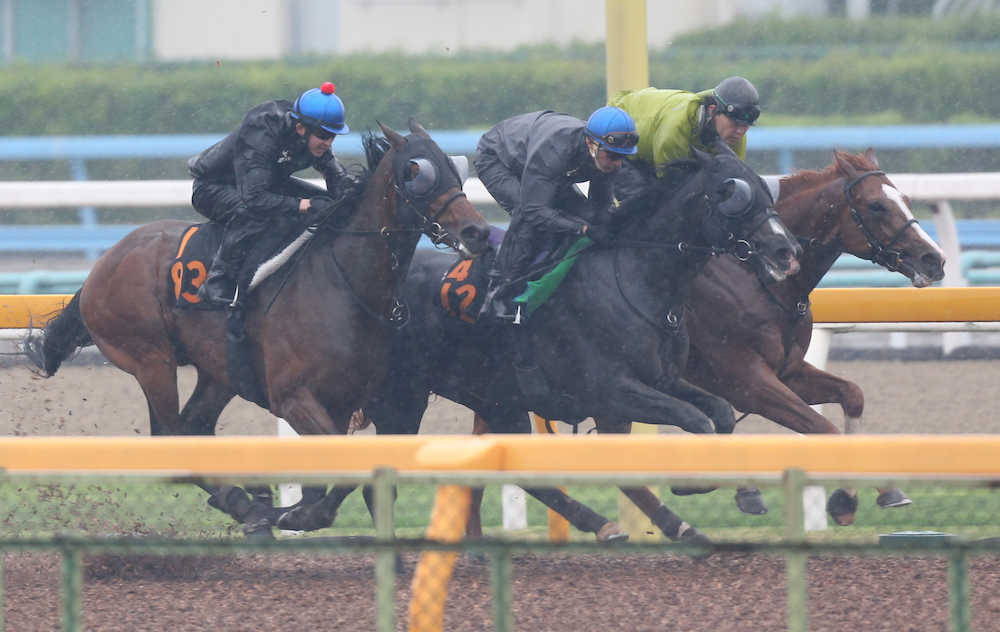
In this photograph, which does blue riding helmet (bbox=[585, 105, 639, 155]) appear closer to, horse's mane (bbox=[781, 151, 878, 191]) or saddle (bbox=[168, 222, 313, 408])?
horse's mane (bbox=[781, 151, 878, 191])

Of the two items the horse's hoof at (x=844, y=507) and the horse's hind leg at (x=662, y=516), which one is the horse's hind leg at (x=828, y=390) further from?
the horse's hind leg at (x=662, y=516)

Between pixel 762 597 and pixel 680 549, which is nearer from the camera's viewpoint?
pixel 680 549

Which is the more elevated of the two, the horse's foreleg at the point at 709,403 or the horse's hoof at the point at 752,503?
the horse's foreleg at the point at 709,403

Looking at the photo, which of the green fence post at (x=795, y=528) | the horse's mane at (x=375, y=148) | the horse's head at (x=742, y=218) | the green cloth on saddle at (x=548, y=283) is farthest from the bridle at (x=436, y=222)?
the green fence post at (x=795, y=528)

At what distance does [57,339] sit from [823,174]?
286 centimetres

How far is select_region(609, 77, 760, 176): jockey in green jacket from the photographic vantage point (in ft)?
15.5

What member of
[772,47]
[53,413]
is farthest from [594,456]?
[772,47]

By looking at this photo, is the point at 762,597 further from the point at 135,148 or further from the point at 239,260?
the point at 135,148

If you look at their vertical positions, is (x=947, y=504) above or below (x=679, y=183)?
below

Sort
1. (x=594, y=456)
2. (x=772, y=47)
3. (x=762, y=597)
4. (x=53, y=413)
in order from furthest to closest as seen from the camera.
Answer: (x=772, y=47), (x=53, y=413), (x=762, y=597), (x=594, y=456)

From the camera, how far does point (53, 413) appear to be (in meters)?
7.23

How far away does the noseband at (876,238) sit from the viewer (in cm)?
496

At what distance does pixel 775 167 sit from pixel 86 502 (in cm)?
779

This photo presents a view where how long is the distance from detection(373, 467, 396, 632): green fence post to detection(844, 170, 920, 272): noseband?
2.65 metres
